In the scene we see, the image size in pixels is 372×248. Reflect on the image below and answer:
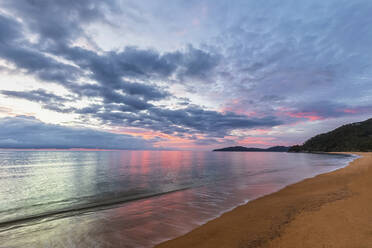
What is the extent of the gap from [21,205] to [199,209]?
45.9ft

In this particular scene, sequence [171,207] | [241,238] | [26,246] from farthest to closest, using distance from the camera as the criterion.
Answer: [171,207] → [26,246] → [241,238]

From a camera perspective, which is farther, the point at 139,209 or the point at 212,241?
the point at 139,209

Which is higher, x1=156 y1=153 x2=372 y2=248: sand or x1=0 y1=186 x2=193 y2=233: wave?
x1=156 y1=153 x2=372 y2=248: sand

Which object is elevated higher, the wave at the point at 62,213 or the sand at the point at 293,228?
the sand at the point at 293,228

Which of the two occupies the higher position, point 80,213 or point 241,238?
point 241,238

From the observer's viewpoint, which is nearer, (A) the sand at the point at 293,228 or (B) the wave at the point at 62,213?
(A) the sand at the point at 293,228

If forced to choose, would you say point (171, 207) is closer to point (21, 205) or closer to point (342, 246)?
point (342, 246)

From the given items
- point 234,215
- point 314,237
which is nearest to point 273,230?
point 314,237

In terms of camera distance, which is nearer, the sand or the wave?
the sand

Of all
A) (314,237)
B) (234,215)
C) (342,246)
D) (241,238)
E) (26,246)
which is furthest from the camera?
(234,215)

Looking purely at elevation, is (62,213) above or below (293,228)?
below

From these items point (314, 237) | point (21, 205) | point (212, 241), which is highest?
point (314, 237)

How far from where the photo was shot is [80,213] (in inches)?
464

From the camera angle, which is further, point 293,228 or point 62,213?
point 62,213
